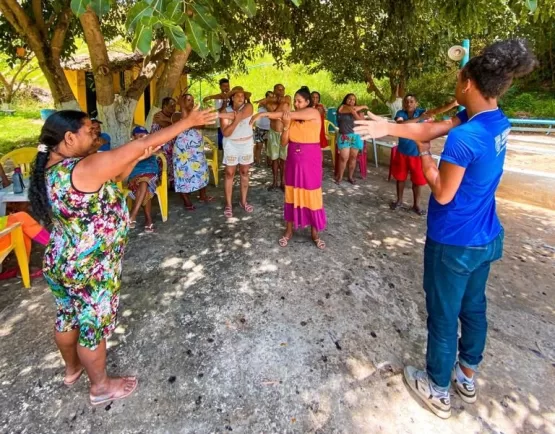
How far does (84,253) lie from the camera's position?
73.3 inches

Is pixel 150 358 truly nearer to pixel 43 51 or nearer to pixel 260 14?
pixel 43 51

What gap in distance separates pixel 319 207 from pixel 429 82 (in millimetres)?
16136

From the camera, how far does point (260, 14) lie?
6.41 metres

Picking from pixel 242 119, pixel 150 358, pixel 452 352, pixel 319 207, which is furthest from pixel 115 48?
pixel 452 352

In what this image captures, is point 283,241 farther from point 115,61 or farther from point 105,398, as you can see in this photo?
point 115,61

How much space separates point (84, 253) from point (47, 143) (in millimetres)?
544

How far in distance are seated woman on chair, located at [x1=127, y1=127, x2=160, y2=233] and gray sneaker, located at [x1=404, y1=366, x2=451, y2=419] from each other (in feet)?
10.4

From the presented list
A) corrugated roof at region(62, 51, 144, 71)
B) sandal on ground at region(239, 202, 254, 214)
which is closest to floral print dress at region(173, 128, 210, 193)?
sandal on ground at region(239, 202, 254, 214)

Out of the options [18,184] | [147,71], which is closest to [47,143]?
[18,184]

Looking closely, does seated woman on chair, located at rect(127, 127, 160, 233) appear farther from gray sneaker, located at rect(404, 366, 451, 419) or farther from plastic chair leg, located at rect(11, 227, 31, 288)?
gray sneaker, located at rect(404, 366, 451, 419)

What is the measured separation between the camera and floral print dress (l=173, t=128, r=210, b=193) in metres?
4.86

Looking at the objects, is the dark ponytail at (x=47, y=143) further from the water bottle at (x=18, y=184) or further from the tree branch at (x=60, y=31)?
the tree branch at (x=60, y=31)

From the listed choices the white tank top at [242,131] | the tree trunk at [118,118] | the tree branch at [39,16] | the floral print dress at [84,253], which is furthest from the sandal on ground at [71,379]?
the tree branch at [39,16]

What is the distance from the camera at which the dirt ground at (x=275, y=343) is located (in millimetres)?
2082
